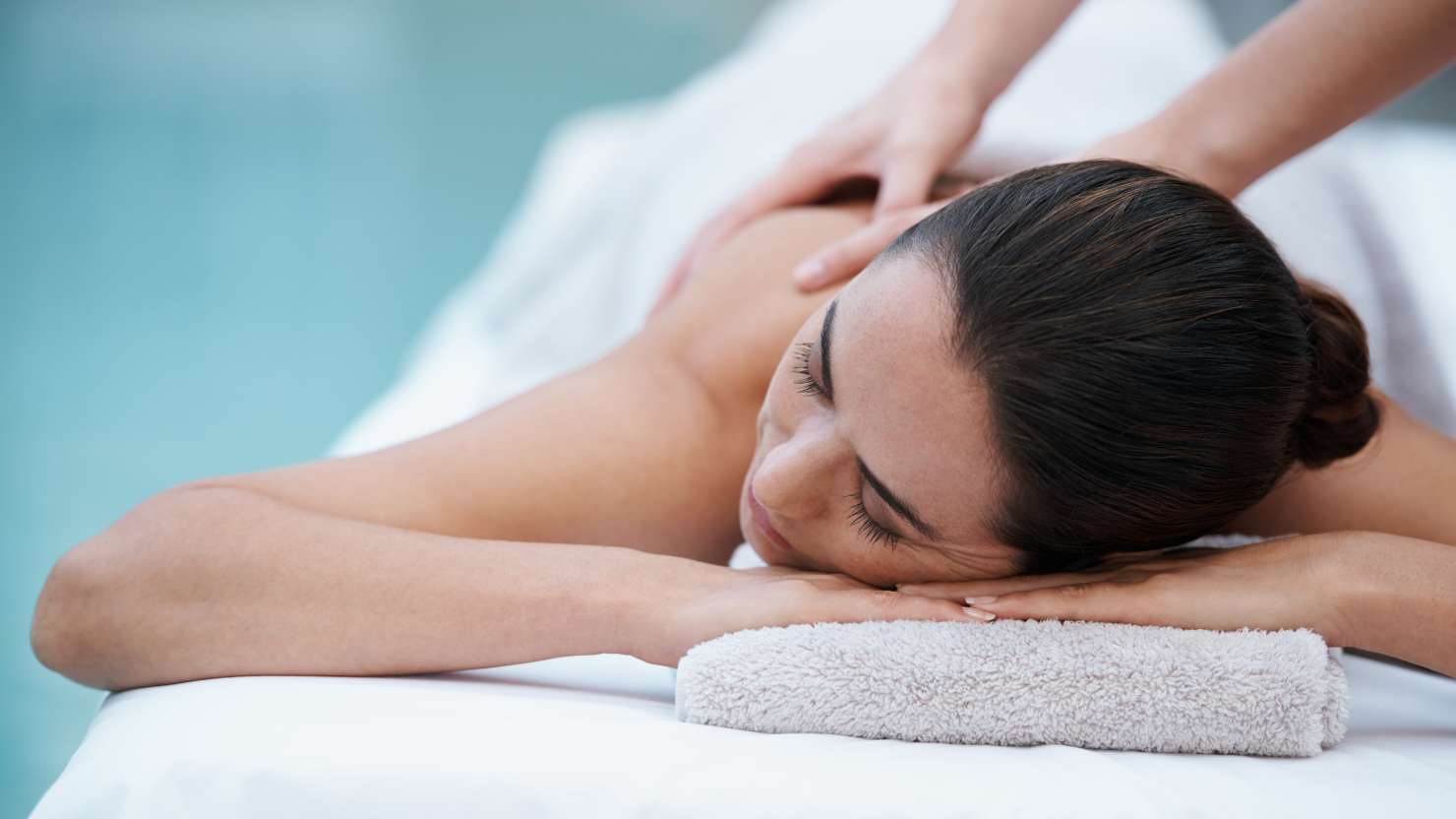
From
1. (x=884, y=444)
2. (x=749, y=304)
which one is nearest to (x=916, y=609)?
(x=884, y=444)

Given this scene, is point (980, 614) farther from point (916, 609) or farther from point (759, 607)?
point (759, 607)

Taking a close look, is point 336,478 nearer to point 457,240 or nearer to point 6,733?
point 6,733

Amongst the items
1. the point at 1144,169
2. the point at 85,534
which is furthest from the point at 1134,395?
the point at 85,534

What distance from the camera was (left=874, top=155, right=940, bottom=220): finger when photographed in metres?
1.30

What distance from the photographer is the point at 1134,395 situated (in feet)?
2.61

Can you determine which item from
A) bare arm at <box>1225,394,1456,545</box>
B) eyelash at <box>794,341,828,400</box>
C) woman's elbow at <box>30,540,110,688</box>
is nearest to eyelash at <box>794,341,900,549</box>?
eyelash at <box>794,341,828,400</box>

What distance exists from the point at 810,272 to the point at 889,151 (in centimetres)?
24

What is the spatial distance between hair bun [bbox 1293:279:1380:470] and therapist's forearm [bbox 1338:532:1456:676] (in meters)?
0.11

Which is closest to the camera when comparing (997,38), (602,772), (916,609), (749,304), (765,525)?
(602,772)

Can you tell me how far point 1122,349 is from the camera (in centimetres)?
79

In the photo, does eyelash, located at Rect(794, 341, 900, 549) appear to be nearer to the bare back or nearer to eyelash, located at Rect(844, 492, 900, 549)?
eyelash, located at Rect(844, 492, 900, 549)

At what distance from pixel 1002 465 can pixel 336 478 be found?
0.57 meters

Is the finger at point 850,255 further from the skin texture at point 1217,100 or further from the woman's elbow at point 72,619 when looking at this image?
the woman's elbow at point 72,619

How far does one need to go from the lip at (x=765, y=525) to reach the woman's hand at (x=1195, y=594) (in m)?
0.11
